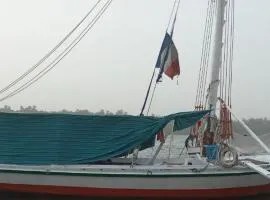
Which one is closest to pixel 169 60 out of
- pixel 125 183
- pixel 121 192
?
pixel 125 183

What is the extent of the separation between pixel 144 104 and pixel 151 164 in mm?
2657

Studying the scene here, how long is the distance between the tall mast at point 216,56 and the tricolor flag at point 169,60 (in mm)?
1460

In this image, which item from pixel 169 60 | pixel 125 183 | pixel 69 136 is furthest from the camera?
pixel 169 60

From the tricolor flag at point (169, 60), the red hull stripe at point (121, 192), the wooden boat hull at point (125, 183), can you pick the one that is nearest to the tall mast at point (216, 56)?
the tricolor flag at point (169, 60)

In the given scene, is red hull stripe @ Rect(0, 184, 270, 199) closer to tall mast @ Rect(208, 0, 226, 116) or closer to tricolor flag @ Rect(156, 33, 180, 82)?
tall mast @ Rect(208, 0, 226, 116)

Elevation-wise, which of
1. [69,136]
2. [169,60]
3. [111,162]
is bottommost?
[111,162]

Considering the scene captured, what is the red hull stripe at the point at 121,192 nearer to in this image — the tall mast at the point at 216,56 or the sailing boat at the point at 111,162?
the sailing boat at the point at 111,162

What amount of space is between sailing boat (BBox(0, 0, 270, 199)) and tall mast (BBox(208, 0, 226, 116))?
0.56 m

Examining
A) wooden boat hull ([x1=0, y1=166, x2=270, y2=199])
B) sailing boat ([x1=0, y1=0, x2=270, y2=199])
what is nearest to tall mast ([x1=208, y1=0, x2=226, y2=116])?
sailing boat ([x1=0, y1=0, x2=270, y2=199])

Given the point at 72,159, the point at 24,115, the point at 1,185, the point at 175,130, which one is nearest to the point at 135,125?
the point at 175,130

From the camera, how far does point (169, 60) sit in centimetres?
1625

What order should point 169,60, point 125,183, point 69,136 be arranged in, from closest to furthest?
point 125,183, point 69,136, point 169,60

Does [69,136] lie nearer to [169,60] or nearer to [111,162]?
[111,162]

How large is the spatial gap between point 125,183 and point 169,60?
5283 mm
